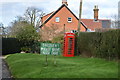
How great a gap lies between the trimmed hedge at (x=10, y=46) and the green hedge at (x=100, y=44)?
38.9 feet

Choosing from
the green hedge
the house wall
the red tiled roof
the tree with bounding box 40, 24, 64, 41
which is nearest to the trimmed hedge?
the tree with bounding box 40, 24, 64, 41

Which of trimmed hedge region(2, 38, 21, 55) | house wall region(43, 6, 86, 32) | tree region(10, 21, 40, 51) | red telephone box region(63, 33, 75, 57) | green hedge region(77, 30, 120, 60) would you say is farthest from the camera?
house wall region(43, 6, 86, 32)

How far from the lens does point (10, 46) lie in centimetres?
2795

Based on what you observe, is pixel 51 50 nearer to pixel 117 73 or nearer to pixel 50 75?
pixel 50 75

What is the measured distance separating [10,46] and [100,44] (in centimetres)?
1642

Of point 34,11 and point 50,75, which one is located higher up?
point 34,11

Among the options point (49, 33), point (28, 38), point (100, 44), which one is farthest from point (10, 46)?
point (100, 44)

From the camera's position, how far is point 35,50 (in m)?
28.8

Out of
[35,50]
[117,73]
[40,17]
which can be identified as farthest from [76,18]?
[117,73]

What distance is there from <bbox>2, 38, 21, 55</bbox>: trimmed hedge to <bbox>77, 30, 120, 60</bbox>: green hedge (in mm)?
11871

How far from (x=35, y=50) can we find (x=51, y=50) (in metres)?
16.9

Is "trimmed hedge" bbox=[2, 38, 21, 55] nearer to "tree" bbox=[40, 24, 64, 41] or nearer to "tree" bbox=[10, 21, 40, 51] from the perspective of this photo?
"tree" bbox=[10, 21, 40, 51]

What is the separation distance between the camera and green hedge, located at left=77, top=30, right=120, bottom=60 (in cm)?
1208

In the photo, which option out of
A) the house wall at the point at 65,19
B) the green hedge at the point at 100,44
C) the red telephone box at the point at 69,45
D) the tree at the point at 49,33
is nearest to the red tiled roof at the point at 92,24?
the house wall at the point at 65,19
